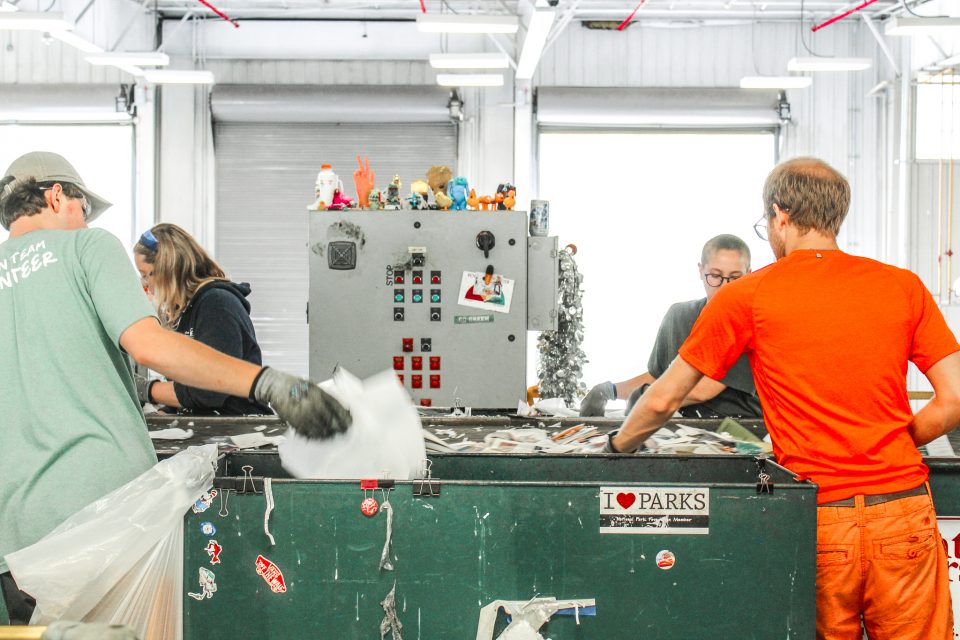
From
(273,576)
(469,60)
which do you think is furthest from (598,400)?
(469,60)

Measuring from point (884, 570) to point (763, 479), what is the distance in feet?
1.00

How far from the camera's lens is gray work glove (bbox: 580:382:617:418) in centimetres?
400

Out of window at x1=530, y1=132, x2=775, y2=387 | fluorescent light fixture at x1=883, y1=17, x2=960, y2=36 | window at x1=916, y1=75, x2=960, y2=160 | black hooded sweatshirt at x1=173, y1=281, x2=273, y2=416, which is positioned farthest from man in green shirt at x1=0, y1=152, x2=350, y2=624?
window at x1=916, y1=75, x2=960, y2=160

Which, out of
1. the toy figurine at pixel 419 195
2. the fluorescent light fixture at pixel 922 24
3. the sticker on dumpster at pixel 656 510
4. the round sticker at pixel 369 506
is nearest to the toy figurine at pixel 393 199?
the toy figurine at pixel 419 195

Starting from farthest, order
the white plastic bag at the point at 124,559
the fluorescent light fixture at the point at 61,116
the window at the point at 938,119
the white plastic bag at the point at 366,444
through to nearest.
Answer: the fluorescent light fixture at the point at 61,116 < the window at the point at 938,119 < the white plastic bag at the point at 366,444 < the white plastic bag at the point at 124,559

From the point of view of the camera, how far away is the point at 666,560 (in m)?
1.94

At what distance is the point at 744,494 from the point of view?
6.32 feet

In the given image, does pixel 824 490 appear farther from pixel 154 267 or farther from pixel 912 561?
pixel 154 267

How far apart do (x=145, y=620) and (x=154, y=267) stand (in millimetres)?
1958

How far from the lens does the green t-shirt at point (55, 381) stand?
5.72 ft

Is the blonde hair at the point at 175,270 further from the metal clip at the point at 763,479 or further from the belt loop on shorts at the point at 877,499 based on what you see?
the belt loop on shorts at the point at 877,499

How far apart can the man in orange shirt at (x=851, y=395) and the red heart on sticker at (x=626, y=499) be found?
0.34 meters

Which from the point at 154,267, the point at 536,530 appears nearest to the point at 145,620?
the point at 536,530

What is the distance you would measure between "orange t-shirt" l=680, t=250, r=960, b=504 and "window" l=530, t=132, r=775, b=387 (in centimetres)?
729
